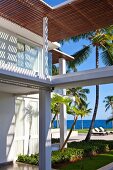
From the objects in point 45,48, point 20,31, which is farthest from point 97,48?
point 45,48

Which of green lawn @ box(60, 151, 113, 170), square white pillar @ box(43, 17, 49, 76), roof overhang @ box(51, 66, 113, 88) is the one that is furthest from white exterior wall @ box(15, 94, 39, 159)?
roof overhang @ box(51, 66, 113, 88)

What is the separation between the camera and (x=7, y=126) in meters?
15.7

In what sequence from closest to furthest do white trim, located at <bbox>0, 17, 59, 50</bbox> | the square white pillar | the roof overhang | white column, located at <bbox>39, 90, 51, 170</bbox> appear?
the roof overhang, white column, located at <bbox>39, 90, 51, 170</bbox>, the square white pillar, white trim, located at <bbox>0, 17, 59, 50</bbox>

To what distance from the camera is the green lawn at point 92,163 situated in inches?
557

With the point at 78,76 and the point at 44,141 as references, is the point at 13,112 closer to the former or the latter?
the point at 44,141

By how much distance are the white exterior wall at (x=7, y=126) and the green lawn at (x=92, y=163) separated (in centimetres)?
349

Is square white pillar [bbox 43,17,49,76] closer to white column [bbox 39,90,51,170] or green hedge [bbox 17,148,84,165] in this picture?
white column [bbox 39,90,51,170]

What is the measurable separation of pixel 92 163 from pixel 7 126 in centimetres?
516

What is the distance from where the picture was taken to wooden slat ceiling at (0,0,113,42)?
13.6 m

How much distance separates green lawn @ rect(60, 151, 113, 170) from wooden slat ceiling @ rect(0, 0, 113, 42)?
24.9 ft

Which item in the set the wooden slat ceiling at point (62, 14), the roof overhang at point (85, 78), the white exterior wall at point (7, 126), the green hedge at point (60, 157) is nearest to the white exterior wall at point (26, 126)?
the white exterior wall at point (7, 126)

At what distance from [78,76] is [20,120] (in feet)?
20.1

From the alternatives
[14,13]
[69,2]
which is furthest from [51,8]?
[14,13]

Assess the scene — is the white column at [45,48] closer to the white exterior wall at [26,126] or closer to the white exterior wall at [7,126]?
the white exterior wall at [7,126]
